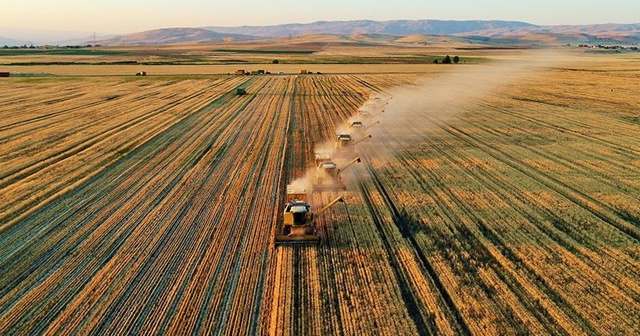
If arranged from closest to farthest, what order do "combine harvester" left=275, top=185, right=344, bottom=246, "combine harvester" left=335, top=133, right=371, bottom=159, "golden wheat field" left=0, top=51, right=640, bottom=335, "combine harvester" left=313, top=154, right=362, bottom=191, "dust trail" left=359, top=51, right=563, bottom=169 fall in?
"golden wheat field" left=0, top=51, right=640, bottom=335 < "combine harvester" left=275, top=185, right=344, bottom=246 < "combine harvester" left=313, top=154, right=362, bottom=191 < "combine harvester" left=335, top=133, right=371, bottom=159 < "dust trail" left=359, top=51, right=563, bottom=169

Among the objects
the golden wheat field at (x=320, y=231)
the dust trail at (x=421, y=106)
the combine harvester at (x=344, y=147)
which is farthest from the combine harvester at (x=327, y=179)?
the dust trail at (x=421, y=106)

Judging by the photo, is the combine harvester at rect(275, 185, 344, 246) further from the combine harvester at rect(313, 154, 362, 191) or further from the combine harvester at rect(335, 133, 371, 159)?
the combine harvester at rect(335, 133, 371, 159)

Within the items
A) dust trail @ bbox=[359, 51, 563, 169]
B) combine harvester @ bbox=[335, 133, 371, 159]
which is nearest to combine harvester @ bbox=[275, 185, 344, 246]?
combine harvester @ bbox=[335, 133, 371, 159]

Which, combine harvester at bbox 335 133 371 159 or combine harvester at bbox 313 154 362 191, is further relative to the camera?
combine harvester at bbox 335 133 371 159

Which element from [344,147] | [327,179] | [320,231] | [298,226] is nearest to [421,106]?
[344,147]

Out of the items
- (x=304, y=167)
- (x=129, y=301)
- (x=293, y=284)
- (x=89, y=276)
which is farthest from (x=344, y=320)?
(x=304, y=167)

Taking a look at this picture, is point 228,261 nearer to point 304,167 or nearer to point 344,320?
point 344,320

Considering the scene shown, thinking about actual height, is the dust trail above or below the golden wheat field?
above

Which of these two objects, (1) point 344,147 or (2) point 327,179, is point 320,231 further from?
(1) point 344,147
